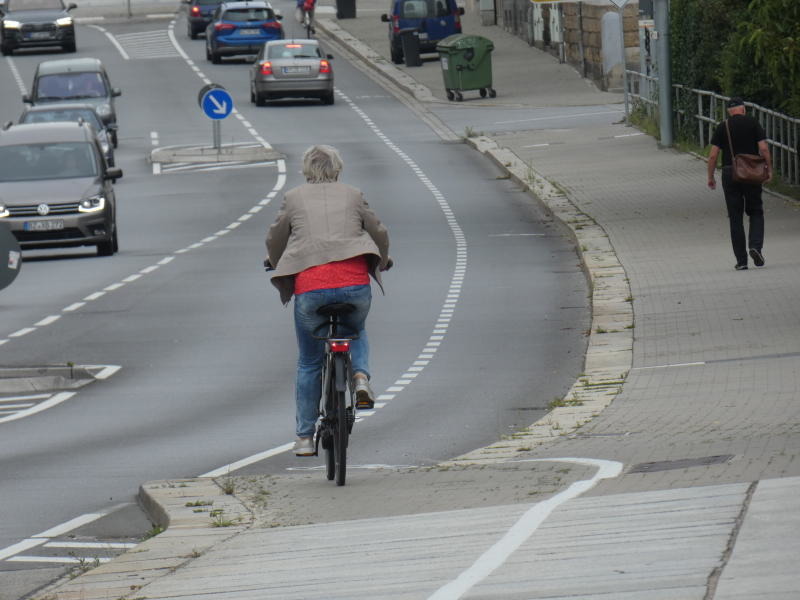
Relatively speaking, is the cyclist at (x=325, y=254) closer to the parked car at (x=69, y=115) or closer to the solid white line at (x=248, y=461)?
the solid white line at (x=248, y=461)

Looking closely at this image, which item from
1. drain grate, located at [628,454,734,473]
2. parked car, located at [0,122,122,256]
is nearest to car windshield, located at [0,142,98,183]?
parked car, located at [0,122,122,256]

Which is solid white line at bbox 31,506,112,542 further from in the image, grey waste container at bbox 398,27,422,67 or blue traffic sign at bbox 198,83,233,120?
grey waste container at bbox 398,27,422,67

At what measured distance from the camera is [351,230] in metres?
9.83

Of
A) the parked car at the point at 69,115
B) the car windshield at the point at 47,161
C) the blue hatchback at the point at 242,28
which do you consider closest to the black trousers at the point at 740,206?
the car windshield at the point at 47,161

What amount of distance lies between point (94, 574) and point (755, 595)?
3068mm

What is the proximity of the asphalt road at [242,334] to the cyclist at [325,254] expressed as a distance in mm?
1311

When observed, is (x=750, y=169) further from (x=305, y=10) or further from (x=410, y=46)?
(x=305, y=10)

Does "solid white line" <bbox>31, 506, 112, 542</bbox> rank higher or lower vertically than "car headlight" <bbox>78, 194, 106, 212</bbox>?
higher

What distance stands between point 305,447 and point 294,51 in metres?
40.8

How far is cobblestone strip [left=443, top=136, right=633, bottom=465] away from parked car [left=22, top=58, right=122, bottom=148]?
55.8ft

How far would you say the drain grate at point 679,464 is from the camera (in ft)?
30.5

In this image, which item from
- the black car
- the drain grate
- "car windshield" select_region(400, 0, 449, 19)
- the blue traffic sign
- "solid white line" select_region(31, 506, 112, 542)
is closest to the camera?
the drain grate

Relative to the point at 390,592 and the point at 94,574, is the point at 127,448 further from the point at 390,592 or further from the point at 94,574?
the point at 390,592

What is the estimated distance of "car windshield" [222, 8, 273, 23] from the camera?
59844mm
